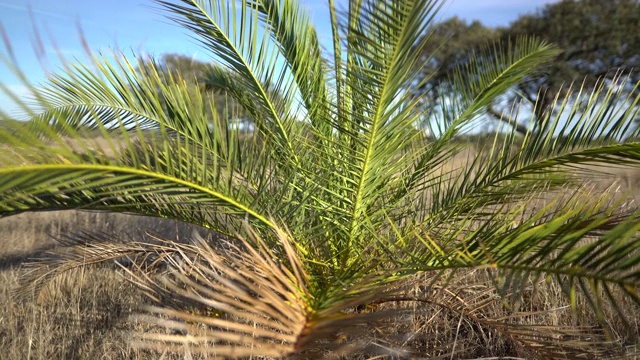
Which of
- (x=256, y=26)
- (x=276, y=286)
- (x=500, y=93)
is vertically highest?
(x=256, y=26)

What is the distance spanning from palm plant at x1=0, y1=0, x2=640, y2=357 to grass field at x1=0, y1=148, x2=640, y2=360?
10 cm

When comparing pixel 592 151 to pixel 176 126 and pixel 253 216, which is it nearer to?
pixel 253 216

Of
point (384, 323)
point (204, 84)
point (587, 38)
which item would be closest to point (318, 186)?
point (384, 323)

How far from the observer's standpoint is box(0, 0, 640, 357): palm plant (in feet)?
4.85

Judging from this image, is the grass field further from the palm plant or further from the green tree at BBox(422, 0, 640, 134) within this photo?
the green tree at BBox(422, 0, 640, 134)

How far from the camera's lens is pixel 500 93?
3246 mm

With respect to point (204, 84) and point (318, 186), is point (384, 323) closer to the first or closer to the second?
point (318, 186)

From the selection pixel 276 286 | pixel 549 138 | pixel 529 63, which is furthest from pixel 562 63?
pixel 276 286

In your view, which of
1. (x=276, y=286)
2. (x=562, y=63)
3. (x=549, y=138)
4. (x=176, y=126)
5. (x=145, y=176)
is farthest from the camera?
(x=562, y=63)

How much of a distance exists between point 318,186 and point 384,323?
2.44 ft

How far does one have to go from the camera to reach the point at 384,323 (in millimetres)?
1823

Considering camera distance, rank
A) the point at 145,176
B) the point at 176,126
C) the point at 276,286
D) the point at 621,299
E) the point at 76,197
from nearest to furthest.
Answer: the point at 276,286 < the point at 145,176 < the point at 76,197 < the point at 176,126 < the point at 621,299

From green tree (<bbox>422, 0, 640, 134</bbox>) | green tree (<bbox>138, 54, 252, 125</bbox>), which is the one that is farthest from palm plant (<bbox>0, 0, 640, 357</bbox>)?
green tree (<bbox>422, 0, 640, 134</bbox>)

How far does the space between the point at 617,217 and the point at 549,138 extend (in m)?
0.51
